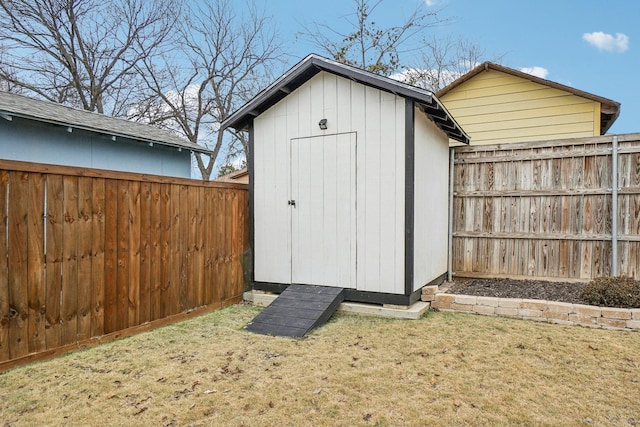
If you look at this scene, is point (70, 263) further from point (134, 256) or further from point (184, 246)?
point (184, 246)

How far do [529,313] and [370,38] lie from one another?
1097 centimetres

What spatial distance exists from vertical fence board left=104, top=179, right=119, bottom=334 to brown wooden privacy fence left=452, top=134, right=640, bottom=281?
4.71m

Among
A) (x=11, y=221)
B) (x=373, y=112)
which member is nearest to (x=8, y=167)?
(x=11, y=221)

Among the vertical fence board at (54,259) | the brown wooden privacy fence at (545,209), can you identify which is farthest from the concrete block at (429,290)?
the vertical fence board at (54,259)

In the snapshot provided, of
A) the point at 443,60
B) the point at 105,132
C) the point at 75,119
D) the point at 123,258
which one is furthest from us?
the point at 443,60

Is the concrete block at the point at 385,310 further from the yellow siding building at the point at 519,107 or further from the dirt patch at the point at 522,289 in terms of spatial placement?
the yellow siding building at the point at 519,107

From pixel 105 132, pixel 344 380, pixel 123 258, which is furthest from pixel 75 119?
pixel 344 380

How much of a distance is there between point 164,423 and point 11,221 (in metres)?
1.95

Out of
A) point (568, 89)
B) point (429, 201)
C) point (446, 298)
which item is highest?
point (568, 89)

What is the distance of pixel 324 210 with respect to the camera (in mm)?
4934

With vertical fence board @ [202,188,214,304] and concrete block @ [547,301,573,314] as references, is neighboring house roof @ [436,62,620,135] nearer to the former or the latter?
concrete block @ [547,301,573,314]

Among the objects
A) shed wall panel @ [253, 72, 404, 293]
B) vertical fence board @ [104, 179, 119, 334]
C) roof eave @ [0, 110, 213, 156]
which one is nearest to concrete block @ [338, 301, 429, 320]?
shed wall panel @ [253, 72, 404, 293]

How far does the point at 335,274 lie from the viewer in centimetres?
488

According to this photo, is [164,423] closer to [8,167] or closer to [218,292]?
[8,167]
